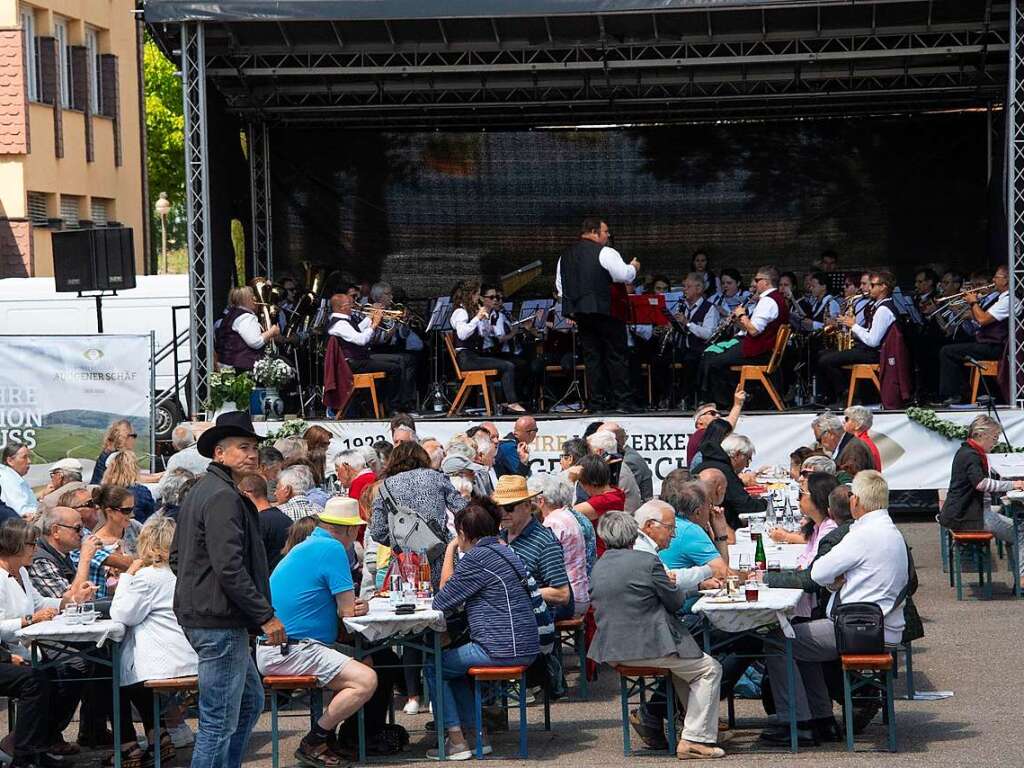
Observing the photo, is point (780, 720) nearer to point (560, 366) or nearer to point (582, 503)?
point (582, 503)

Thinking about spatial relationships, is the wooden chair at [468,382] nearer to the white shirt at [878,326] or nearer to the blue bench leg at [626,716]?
the white shirt at [878,326]

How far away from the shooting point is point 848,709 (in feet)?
27.3

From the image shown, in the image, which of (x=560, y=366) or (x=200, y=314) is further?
(x=560, y=366)

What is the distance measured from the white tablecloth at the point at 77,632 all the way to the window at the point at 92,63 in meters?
24.5

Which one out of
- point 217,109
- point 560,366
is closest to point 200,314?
point 217,109

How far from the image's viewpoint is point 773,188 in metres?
21.1

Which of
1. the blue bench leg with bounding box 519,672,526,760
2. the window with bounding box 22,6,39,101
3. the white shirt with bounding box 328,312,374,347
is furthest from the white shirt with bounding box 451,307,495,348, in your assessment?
the window with bounding box 22,6,39,101

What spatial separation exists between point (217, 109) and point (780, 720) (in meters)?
11.0

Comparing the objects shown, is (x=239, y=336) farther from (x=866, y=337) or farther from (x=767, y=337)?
(x=866, y=337)

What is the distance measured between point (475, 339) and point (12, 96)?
1357 centimetres

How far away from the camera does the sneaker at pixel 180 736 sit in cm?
891

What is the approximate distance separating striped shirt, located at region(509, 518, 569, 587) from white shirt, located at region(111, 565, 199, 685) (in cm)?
180

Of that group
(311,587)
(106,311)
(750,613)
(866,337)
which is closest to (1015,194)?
(866,337)

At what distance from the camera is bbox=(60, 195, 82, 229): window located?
99.2ft
